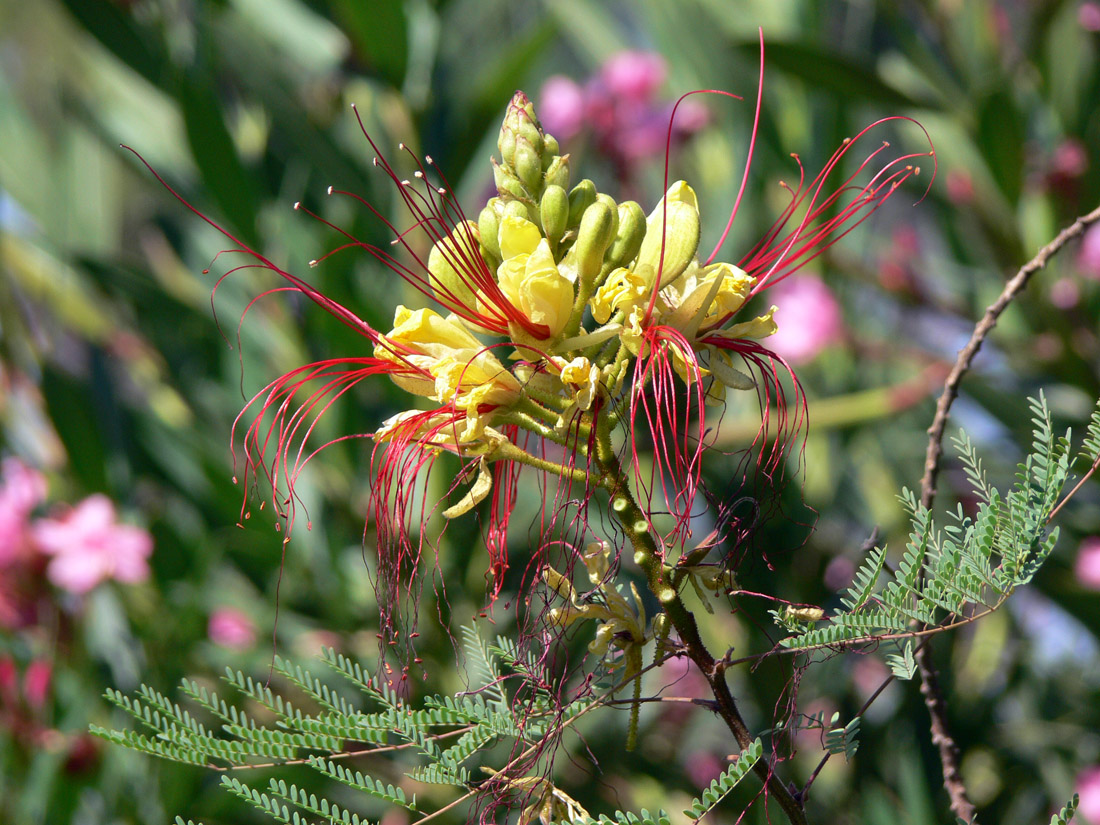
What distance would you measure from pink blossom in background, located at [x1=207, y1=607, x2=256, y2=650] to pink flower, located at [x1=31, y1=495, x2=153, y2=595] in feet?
0.54

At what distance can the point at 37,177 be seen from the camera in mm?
1793

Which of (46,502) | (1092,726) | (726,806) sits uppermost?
(46,502)

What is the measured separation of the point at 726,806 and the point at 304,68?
1.35m

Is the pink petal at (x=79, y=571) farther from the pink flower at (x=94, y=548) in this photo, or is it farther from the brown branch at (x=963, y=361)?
the brown branch at (x=963, y=361)

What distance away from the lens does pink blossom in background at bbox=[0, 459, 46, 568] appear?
1.65 meters

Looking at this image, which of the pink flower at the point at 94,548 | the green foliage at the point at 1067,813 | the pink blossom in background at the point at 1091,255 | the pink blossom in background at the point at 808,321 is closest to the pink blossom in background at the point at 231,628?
the pink flower at the point at 94,548

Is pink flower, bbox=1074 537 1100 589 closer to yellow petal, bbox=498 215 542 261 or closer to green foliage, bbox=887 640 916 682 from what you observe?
green foliage, bbox=887 640 916 682

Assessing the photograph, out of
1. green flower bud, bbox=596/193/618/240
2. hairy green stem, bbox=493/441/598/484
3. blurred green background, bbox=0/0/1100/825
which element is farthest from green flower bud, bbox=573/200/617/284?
blurred green background, bbox=0/0/1100/825

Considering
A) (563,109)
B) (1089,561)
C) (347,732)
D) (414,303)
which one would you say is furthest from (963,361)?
(563,109)

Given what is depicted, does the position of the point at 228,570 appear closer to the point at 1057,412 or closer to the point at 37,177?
the point at 37,177

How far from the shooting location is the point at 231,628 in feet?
5.67

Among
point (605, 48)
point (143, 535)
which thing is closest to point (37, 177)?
point (143, 535)

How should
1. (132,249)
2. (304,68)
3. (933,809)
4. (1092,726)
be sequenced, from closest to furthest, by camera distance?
1. (933,809)
2. (1092,726)
3. (304,68)
4. (132,249)

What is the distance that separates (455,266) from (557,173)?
0.08 metres
